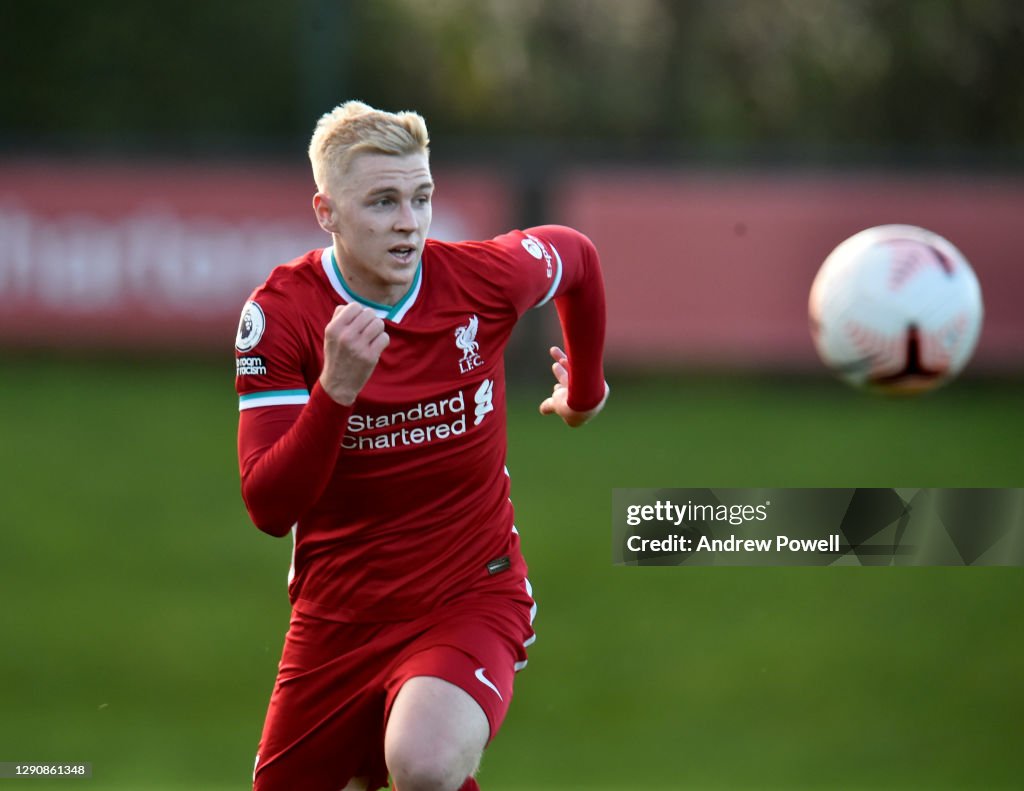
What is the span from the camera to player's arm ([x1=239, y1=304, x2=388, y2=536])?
416cm

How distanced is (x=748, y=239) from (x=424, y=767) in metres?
11.2

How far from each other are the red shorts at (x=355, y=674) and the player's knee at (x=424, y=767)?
0.25 m

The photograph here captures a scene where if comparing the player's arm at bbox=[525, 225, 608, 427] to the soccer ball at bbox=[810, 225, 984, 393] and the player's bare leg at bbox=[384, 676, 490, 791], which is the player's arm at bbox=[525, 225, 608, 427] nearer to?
the soccer ball at bbox=[810, 225, 984, 393]

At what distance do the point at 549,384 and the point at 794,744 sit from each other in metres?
6.29

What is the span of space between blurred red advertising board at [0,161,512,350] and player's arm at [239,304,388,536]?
10510 mm

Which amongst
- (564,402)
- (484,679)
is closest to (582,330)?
(564,402)

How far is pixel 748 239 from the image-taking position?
1484 centimetres

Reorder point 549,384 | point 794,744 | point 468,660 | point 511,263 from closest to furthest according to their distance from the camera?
1. point 468,660
2. point 511,263
3. point 794,744
4. point 549,384

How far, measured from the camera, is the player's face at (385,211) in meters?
4.52

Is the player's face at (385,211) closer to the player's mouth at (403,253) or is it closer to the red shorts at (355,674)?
the player's mouth at (403,253)

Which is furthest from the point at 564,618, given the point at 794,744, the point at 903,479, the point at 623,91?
the point at 623,91

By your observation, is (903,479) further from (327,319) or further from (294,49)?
(294,49)

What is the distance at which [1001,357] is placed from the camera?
14.7m

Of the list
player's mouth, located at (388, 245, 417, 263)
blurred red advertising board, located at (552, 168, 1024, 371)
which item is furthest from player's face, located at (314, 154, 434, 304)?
blurred red advertising board, located at (552, 168, 1024, 371)
